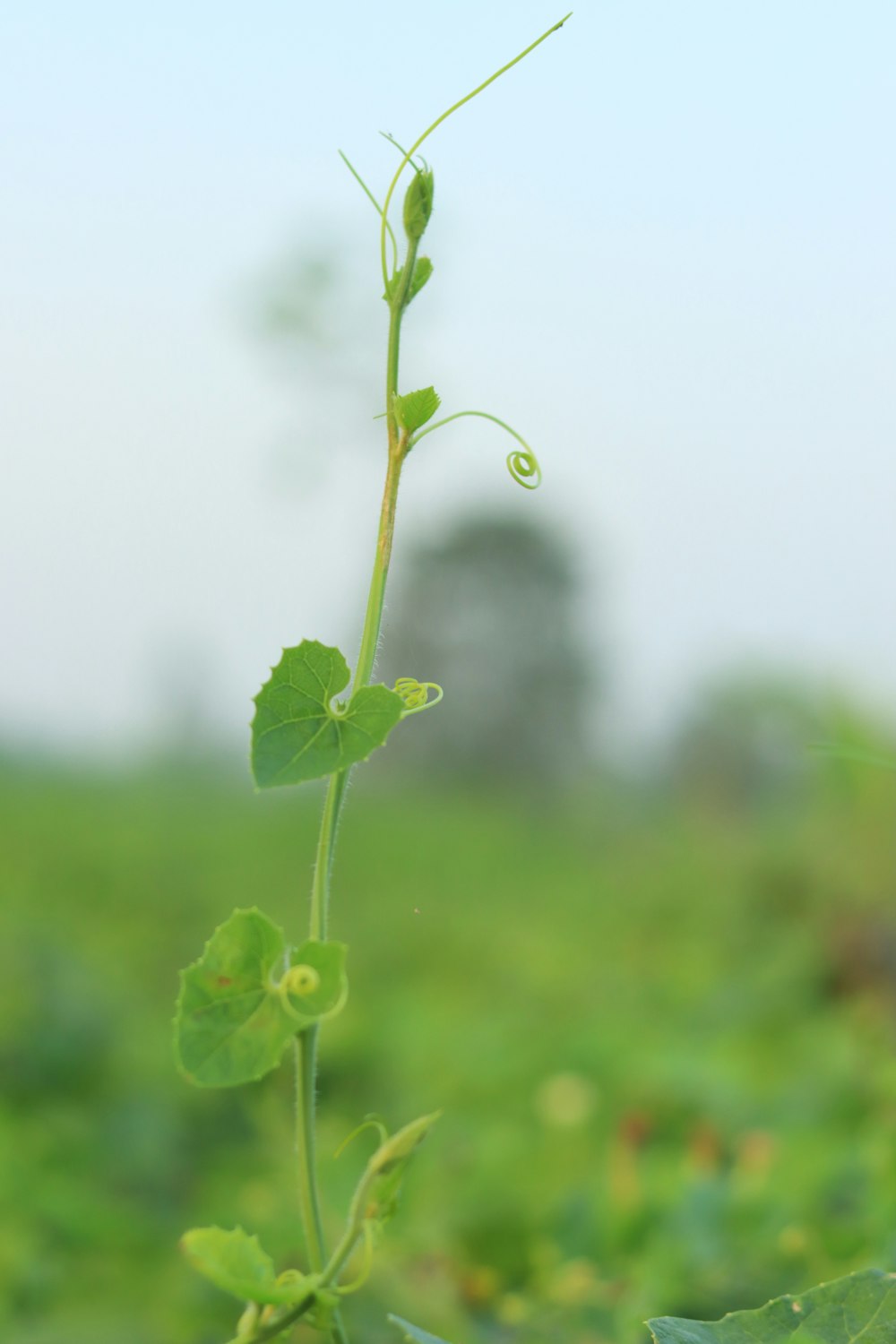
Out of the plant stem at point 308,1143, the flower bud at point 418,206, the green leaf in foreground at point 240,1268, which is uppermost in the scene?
the flower bud at point 418,206

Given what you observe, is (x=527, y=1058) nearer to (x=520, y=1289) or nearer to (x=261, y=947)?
(x=520, y=1289)

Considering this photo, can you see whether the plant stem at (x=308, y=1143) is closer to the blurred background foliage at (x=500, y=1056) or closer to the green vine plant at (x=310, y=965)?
the green vine plant at (x=310, y=965)

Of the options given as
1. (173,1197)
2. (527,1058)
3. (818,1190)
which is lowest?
(173,1197)

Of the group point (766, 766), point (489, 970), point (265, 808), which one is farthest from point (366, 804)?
point (489, 970)

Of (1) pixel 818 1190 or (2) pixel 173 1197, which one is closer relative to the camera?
(1) pixel 818 1190

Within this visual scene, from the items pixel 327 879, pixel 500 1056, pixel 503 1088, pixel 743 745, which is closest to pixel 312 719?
pixel 327 879

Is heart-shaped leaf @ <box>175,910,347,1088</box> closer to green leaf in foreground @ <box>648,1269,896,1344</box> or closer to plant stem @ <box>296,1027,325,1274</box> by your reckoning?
plant stem @ <box>296,1027,325,1274</box>

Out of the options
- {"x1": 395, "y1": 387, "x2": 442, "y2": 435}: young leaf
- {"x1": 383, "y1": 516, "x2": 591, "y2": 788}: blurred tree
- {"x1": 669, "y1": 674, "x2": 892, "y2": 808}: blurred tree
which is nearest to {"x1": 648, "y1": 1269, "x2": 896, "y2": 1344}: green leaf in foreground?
{"x1": 395, "y1": 387, "x2": 442, "y2": 435}: young leaf

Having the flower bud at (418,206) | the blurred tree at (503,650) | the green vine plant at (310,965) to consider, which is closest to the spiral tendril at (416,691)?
the green vine plant at (310,965)
